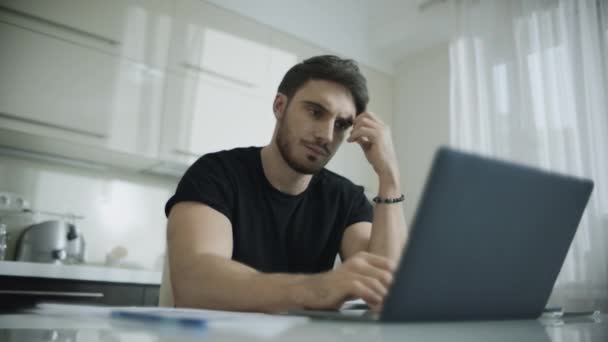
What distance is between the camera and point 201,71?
8.45 feet

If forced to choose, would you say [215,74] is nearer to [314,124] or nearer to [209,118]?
[209,118]

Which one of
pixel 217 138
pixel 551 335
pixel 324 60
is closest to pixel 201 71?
pixel 217 138

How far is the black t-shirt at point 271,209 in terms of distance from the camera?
1.17 meters

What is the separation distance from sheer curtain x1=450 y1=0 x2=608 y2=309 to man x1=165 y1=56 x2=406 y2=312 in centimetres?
125

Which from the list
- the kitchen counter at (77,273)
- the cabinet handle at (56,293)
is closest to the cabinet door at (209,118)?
the kitchen counter at (77,273)

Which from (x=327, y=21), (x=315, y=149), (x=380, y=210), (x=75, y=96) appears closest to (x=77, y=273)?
(x=75, y=96)

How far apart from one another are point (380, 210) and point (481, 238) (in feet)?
2.60

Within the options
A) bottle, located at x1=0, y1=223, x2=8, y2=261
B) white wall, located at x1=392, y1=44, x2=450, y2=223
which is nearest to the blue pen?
bottle, located at x1=0, y1=223, x2=8, y2=261

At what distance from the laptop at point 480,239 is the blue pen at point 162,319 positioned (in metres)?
0.19

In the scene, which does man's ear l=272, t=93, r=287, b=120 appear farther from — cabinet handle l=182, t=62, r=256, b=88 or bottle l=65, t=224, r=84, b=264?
bottle l=65, t=224, r=84, b=264

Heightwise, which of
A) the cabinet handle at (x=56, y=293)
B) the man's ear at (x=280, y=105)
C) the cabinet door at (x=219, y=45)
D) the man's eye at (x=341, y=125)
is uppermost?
the cabinet door at (x=219, y=45)

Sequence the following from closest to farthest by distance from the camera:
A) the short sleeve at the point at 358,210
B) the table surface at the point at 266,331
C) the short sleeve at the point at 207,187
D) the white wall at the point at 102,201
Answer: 1. the table surface at the point at 266,331
2. the short sleeve at the point at 207,187
3. the short sleeve at the point at 358,210
4. the white wall at the point at 102,201

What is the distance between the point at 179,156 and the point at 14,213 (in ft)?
2.67

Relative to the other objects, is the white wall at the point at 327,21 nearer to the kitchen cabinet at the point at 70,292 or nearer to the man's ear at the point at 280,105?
the man's ear at the point at 280,105
